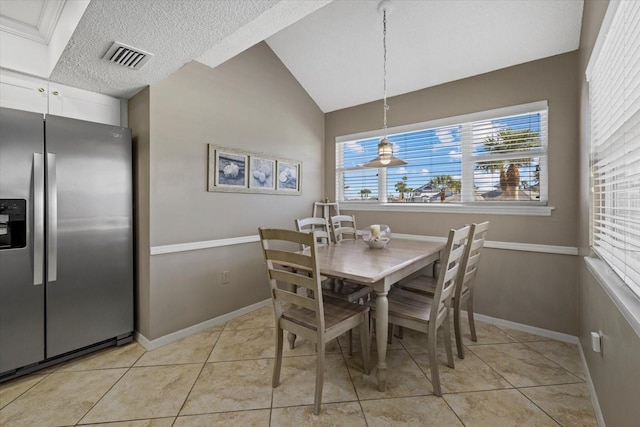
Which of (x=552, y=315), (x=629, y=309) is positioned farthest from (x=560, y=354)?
(x=629, y=309)

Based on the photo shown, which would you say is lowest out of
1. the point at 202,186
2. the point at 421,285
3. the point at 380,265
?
the point at 421,285

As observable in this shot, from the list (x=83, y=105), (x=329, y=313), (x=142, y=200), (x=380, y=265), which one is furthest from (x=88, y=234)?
(x=380, y=265)

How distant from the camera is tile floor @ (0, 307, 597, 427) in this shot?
1.59 metres

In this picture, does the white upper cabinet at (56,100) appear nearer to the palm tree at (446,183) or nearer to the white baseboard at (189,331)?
the white baseboard at (189,331)

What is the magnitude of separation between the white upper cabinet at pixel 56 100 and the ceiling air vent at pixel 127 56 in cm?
66

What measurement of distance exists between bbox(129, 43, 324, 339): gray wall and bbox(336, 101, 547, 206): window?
1154 millimetres

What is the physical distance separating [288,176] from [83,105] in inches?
79.4

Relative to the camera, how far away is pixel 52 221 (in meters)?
2.02

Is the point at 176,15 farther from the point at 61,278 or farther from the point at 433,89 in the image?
the point at 433,89

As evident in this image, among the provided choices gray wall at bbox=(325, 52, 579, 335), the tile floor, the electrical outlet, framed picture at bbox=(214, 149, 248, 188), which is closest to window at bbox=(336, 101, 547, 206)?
gray wall at bbox=(325, 52, 579, 335)

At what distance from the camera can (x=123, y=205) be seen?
93.6 inches

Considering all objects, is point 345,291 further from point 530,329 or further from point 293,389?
point 530,329

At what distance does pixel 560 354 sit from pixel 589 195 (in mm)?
1282

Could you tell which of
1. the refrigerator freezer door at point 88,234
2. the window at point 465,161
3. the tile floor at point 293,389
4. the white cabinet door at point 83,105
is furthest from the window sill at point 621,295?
the white cabinet door at point 83,105
